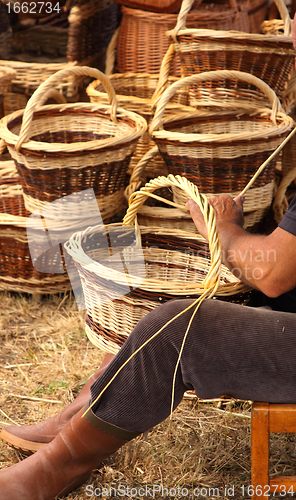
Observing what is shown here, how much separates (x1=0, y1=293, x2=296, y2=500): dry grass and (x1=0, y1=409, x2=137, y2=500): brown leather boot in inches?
4.4

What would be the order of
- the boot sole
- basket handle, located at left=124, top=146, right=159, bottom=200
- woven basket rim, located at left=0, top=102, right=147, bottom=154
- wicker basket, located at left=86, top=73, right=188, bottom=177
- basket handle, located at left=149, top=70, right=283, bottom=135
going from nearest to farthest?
the boot sole < woven basket rim, located at left=0, top=102, right=147, bottom=154 < basket handle, located at left=149, top=70, right=283, bottom=135 < basket handle, located at left=124, top=146, right=159, bottom=200 < wicker basket, located at left=86, top=73, right=188, bottom=177

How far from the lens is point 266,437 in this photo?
1.12 meters

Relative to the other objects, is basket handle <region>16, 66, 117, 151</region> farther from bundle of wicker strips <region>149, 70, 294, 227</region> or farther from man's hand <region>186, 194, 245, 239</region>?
man's hand <region>186, 194, 245, 239</region>

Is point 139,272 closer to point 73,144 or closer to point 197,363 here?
point 73,144

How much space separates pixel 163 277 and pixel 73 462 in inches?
32.7

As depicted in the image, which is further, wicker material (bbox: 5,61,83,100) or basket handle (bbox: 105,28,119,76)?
basket handle (bbox: 105,28,119,76)

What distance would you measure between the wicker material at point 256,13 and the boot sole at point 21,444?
9.13 ft

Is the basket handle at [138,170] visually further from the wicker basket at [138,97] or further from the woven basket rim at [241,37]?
the woven basket rim at [241,37]

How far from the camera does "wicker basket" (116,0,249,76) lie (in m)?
2.74

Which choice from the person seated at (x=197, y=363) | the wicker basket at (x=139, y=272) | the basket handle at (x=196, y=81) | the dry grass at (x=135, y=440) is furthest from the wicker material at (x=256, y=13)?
the person seated at (x=197, y=363)

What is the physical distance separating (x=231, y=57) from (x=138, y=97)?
0.79 metres

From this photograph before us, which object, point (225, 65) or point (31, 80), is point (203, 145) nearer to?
point (225, 65)

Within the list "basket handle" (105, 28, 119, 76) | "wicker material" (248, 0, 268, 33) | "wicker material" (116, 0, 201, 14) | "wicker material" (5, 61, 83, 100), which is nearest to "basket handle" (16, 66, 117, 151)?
"wicker material" (5, 61, 83, 100)

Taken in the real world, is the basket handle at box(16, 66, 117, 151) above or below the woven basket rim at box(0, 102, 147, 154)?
above
